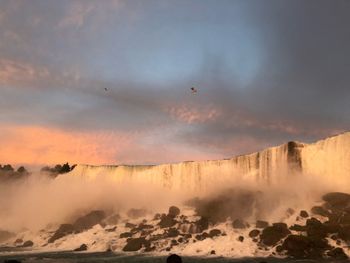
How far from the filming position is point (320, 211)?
44.8m

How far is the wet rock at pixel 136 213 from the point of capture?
59.0 meters

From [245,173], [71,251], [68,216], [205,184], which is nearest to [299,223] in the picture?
[245,173]

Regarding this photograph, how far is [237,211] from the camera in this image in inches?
2024

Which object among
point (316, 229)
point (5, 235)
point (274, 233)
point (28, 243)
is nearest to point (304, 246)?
point (316, 229)

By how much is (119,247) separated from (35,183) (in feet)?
132

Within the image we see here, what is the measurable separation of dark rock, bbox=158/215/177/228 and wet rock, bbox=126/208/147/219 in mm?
6430

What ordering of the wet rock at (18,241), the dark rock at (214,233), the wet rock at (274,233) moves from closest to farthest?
the wet rock at (274,233)
the dark rock at (214,233)
the wet rock at (18,241)

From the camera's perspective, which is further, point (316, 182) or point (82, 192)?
point (82, 192)

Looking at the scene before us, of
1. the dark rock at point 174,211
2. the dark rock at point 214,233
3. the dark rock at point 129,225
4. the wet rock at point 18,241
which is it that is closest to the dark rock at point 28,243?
the wet rock at point 18,241

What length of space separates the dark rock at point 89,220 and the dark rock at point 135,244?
1093cm

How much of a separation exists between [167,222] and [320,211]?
606 inches

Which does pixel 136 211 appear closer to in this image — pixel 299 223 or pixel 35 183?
pixel 299 223

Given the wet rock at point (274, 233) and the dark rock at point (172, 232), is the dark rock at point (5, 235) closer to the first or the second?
the dark rock at point (172, 232)

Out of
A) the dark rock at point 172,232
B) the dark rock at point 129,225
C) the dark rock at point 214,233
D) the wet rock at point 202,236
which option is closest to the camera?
the wet rock at point 202,236
